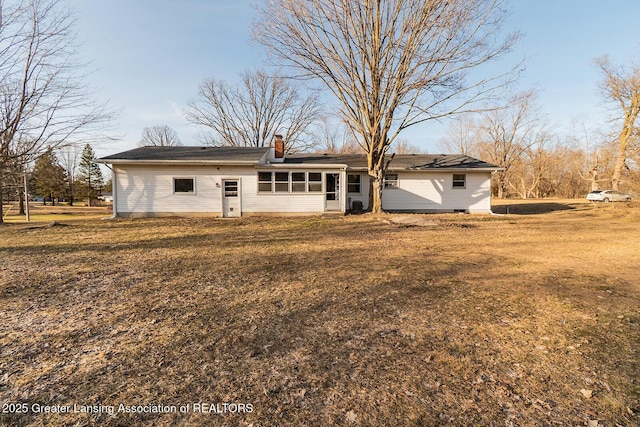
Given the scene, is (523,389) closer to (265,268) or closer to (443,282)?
(443,282)

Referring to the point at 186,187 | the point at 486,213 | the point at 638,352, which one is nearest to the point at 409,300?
the point at 638,352

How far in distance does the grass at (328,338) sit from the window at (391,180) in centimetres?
1164

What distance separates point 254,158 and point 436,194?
10944 millimetres

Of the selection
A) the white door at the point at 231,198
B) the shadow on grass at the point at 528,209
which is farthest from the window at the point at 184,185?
the shadow on grass at the point at 528,209

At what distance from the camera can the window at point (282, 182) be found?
51.9 ft

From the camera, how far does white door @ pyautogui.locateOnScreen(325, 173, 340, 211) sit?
53.8 feet

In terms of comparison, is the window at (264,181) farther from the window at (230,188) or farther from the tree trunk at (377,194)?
the tree trunk at (377,194)

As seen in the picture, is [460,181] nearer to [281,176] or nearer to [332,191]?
[332,191]

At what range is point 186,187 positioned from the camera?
1556cm

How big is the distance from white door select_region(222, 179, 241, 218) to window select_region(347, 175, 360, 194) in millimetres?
6581

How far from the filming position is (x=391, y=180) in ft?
59.2

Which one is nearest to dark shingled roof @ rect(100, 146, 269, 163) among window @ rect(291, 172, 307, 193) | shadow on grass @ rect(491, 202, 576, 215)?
window @ rect(291, 172, 307, 193)

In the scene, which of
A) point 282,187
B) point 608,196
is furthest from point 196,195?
point 608,196

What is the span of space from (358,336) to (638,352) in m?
2.59
